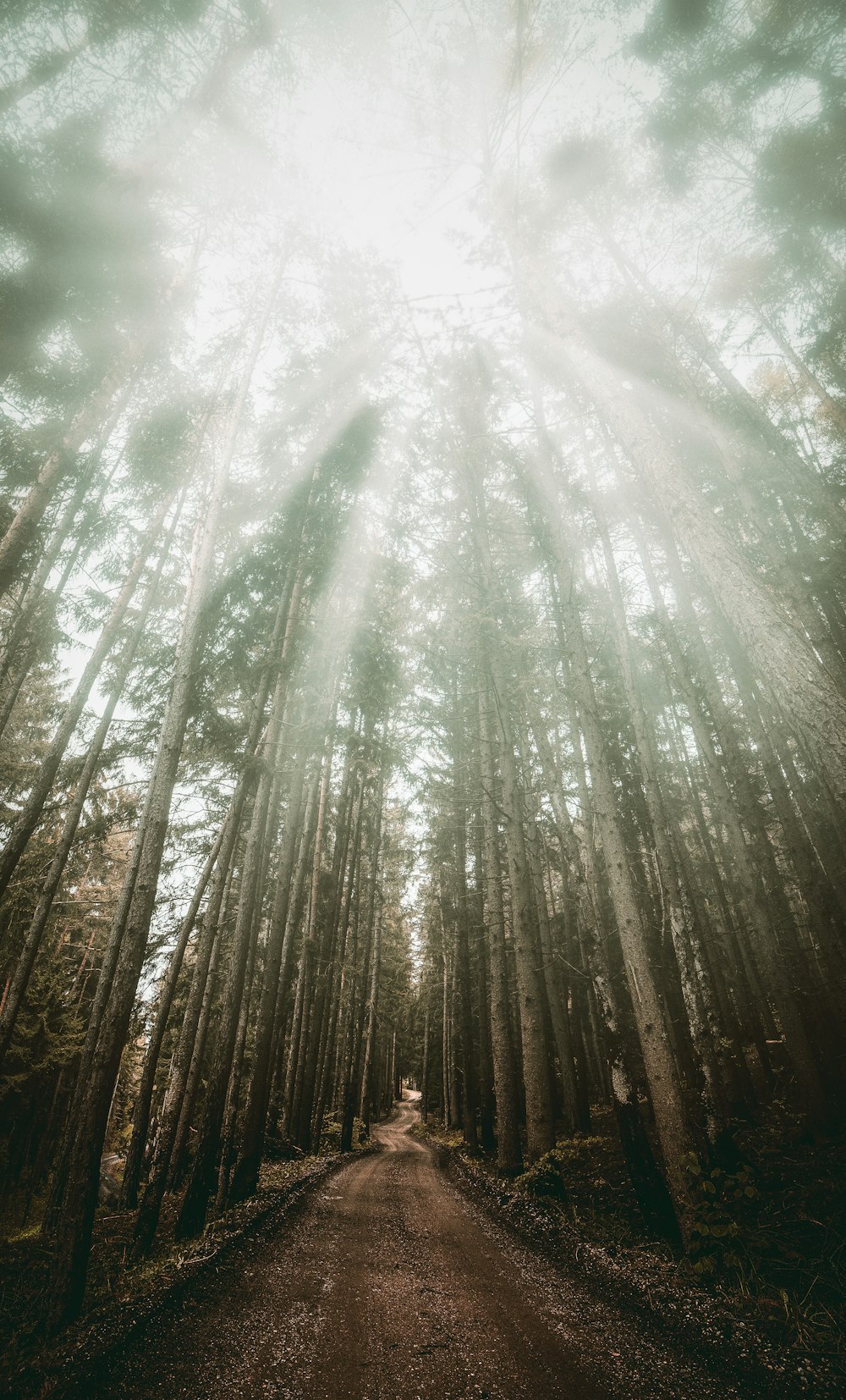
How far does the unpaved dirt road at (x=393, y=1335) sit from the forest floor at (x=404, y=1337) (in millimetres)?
A: 15

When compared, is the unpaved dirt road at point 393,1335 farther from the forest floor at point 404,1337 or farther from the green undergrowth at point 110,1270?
the green undergrowth at point 110,1270

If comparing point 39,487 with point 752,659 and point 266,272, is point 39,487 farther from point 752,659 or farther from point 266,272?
point 752,659

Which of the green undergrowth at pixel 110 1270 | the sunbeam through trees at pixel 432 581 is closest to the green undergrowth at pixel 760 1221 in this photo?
the sunbeam through trees at pixel 432 581

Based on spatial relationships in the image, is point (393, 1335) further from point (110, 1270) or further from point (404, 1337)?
point (110, 1270)

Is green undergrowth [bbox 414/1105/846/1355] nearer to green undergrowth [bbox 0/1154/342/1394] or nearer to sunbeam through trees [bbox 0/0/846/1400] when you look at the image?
sunbeam through trees [bbox 0/0/846/1400]

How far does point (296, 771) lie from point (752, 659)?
8598 millimetres

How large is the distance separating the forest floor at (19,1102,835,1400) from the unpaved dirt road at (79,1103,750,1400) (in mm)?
15

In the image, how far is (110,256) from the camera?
9.16 meters

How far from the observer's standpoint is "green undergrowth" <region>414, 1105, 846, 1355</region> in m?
4.27

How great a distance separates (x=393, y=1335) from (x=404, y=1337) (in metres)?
0.12

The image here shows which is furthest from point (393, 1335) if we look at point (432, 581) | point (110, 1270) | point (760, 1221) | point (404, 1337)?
point (432, 581)

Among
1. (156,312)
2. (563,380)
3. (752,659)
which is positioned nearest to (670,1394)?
(752,659)

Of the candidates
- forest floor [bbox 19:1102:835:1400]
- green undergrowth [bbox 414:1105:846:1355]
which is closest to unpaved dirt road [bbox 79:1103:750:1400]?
forest floor [bbox 19:1102:835:1400]

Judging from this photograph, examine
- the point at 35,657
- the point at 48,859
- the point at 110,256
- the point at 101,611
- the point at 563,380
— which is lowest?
→ the point at 48,859
